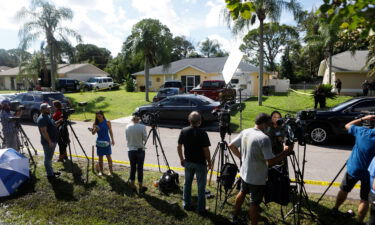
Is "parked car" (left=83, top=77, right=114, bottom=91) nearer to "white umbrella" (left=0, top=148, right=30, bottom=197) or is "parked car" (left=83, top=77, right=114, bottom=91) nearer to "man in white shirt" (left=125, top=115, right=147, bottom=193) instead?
"white umbrella" (left=0, top=148, right=30, bottom=197)

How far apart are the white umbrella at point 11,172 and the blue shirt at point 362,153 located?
598 cm

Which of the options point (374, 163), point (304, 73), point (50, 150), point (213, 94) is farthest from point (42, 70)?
point (304, 73)

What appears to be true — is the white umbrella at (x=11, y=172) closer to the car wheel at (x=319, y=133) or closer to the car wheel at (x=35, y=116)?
the car wheel at (x=319, y=133)

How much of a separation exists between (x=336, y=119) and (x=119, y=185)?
7168 mm

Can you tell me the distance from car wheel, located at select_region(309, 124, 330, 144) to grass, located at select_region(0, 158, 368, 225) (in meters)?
4.56

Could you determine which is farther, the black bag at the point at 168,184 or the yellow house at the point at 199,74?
the yellow house at the point at 199,74

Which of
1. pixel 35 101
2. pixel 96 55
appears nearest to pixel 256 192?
pixel 35 101

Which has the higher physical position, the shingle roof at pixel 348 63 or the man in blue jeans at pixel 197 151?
the shingle roof at pixel 348 63

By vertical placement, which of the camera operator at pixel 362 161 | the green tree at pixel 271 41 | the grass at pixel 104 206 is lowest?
the grass at pixel 104 206

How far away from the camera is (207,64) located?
29.9 meters

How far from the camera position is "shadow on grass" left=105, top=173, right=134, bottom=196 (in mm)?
5308

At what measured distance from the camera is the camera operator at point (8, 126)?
21.8ft

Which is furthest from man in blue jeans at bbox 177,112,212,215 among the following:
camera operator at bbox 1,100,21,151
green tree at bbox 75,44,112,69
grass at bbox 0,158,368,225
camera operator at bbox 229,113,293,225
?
green tree at bbox 75,44,112,69

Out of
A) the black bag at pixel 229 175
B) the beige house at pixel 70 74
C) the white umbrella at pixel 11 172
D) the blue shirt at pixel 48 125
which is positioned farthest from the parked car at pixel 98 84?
the black bag at pixel 229 175
